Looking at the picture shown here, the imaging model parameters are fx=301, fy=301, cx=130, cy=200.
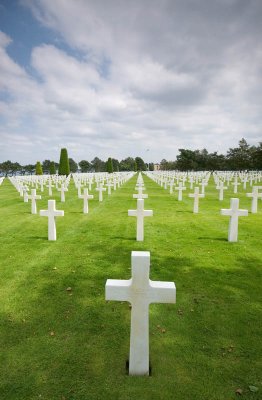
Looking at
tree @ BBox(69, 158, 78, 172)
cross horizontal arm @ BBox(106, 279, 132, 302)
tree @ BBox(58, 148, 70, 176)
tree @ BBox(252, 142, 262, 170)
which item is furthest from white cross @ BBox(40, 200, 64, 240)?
tree @ BBox(69, 158, 78, 172)

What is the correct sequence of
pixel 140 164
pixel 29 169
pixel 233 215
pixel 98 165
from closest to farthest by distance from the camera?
1. pixel 233 215
2. pixel 29 169
3. pixel 98 165
4. pixel 140 164

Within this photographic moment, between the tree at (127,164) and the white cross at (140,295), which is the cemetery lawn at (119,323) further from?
the tree at (127,164)

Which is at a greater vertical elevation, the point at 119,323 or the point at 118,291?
the point at 118,291

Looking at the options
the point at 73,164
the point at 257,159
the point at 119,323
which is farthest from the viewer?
the point at 73,164

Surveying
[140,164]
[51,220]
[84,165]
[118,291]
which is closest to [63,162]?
[51,220]

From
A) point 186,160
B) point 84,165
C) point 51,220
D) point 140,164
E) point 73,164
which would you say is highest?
point 186,160

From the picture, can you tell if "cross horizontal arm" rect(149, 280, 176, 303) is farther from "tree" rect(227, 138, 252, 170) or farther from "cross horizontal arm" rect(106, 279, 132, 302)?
"tree" rect(227, 138, 252, 170)

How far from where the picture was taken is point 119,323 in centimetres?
348

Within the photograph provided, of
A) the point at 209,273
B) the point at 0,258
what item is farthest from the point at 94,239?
the point at 209,273

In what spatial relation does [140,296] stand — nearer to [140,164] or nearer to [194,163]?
[194,163]

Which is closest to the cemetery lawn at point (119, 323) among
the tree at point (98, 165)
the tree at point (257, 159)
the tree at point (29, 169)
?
the tree at point (257, 159)

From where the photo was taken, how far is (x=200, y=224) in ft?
30.2

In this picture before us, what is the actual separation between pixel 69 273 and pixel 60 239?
2.46 metres

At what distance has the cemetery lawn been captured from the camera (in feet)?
8.34
